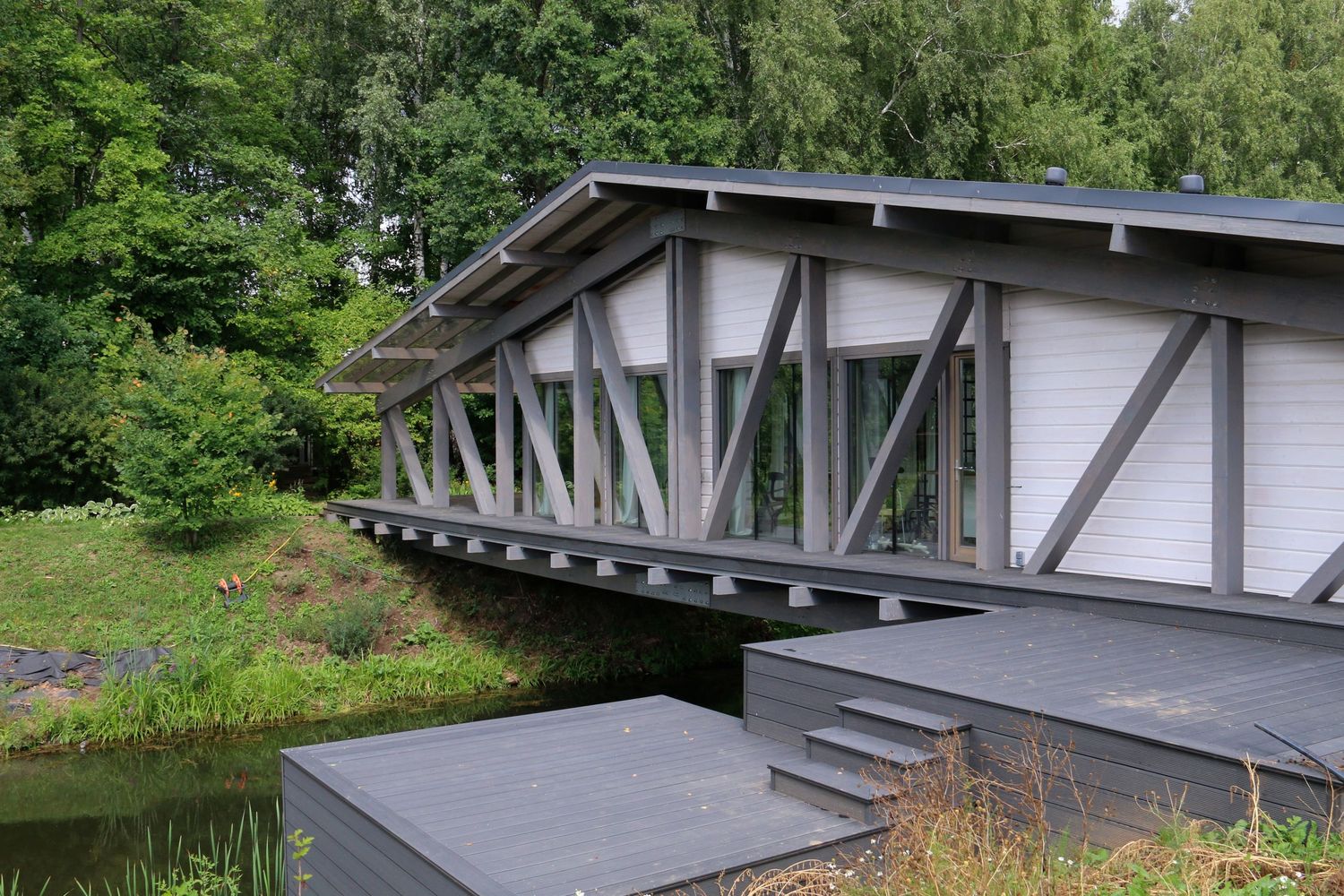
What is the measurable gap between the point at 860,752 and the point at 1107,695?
1.09 m

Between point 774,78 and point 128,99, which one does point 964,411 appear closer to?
point 774,78

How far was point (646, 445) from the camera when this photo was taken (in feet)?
39.5

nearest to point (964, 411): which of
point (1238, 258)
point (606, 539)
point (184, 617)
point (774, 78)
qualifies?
point (1238, 258)

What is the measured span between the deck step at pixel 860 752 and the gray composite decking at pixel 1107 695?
0.85 ft

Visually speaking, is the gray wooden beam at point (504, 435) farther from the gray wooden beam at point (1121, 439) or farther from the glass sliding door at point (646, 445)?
the gray wooden beam at point (1121, 439)

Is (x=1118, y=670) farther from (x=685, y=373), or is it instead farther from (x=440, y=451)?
(x=440, y=451)

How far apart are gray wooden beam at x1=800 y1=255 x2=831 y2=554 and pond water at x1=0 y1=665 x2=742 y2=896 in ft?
12.4

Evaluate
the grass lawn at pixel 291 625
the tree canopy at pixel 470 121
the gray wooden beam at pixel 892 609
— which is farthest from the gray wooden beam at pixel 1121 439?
the tree canopy at pixel 470 121

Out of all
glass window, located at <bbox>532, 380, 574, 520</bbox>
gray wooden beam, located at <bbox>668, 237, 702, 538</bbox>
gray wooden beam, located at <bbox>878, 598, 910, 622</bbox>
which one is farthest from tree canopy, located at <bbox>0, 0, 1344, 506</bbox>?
gray wooden beam, located at <bbox>878, 598, 910, 622</bbox>

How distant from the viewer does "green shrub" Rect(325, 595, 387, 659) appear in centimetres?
1346

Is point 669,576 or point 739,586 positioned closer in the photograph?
point 739,586

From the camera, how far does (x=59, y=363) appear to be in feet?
61.6

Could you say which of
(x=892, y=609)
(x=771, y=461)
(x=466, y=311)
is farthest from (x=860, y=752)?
(x=466, y=311)

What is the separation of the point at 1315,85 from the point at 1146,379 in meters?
21.6
